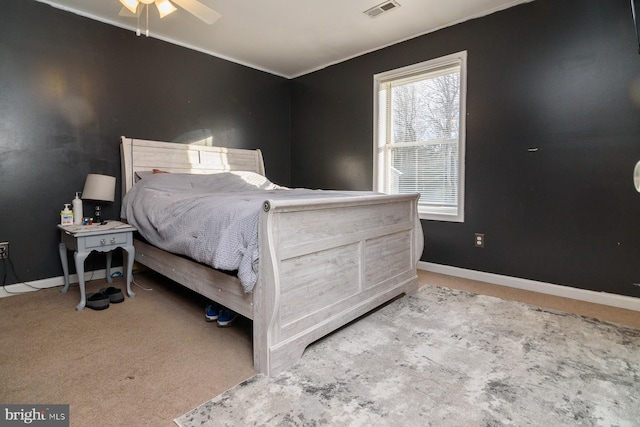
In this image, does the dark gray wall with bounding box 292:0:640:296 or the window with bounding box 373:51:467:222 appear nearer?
the dark gray wall with bounding box 292:0:640:296

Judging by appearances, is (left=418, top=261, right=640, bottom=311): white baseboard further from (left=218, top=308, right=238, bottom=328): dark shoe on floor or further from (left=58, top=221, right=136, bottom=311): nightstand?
(left=58, top=221, right=136, bottom=311): nightstand

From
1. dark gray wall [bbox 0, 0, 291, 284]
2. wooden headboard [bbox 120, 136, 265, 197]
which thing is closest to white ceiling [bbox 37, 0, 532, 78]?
dark gray wall [bbox 0, 0, 291, 284]

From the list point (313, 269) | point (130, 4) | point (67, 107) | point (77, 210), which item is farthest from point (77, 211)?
point (313, 269)

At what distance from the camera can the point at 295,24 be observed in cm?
323

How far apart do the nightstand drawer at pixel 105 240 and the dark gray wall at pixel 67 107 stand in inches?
33.4

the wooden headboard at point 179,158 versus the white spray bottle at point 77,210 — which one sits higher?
the wooden headboard at point 179,158

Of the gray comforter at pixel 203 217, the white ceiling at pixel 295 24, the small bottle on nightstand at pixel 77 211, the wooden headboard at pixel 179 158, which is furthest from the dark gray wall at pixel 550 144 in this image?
the small bottle on nightstand at pixel 77 211

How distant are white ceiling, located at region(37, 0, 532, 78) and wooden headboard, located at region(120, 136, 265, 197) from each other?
1.12 m

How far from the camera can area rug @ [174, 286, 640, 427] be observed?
1295 mm

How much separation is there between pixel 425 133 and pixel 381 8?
1.27m

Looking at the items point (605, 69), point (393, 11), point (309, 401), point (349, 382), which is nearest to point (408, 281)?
point (349, 382)

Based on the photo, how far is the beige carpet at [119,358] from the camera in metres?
1.38

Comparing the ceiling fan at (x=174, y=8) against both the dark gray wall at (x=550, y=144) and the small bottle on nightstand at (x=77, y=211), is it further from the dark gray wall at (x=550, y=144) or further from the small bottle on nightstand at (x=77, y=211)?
the dark gray wall at (x=550, y=144)

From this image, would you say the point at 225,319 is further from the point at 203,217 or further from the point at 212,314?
the point at 203,217
